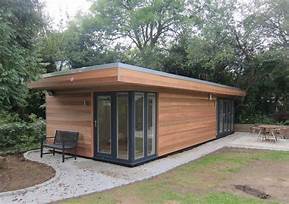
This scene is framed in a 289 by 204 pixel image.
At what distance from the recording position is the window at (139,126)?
7.75 metres

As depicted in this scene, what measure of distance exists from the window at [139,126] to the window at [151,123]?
0.92ft

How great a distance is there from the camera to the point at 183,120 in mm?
9984

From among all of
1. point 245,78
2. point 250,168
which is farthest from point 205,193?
point 245,78

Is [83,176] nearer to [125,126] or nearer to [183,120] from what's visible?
[125,126]

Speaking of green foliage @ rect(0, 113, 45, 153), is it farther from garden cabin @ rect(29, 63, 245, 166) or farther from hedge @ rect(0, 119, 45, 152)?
garden cabin @ rect(29, 63, 245, 166)

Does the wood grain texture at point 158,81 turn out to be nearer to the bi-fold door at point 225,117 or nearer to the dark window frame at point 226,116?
the dark window frame at point 226,116

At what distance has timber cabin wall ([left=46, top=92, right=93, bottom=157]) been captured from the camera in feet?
28.1

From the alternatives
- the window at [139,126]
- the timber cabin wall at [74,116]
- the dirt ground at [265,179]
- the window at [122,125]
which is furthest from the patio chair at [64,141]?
the dirt ground at [265,179]

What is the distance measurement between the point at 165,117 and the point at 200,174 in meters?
2.42

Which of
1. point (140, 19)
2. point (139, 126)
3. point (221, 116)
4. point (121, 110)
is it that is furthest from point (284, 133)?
point (140, 19)

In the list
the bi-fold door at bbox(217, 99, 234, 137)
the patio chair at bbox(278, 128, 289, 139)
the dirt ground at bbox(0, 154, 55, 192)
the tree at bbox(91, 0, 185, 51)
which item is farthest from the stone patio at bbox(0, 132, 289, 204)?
the tree at bbox(91, 0, 185, 51)

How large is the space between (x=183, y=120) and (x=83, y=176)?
4.42m

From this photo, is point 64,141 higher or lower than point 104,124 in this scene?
lower

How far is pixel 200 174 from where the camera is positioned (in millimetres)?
6891
